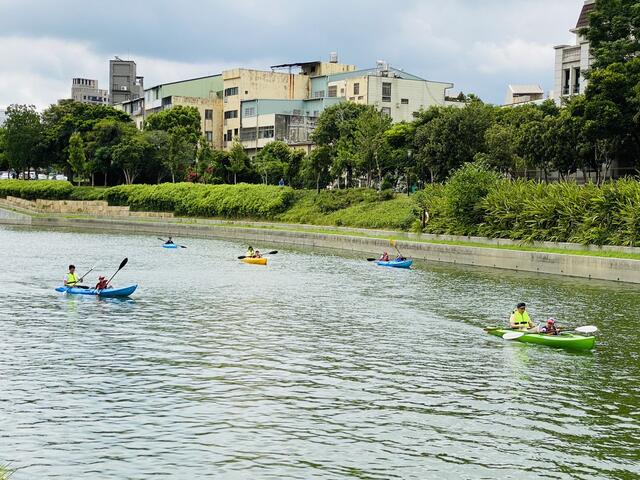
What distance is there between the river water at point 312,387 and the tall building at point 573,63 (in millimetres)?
35799

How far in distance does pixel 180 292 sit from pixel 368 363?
19.4m

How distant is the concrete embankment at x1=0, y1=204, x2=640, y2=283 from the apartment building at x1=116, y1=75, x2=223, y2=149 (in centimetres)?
3536

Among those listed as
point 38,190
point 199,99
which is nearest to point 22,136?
point 38,190

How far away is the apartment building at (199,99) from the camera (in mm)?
135250

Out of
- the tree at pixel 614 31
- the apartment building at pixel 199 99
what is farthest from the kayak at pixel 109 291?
the apartment building at pixel 199 99

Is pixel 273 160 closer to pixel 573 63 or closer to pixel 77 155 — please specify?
pixel 77 155

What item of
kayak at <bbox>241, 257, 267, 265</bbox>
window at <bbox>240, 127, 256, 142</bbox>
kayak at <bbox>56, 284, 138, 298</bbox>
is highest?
window at <bbox>240, 127, 256, 142</bbox>

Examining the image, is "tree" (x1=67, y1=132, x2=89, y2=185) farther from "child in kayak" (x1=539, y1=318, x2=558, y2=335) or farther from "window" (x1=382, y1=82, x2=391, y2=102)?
"child in kayak" (x1=539, y1=318, x2=558, y2=335)

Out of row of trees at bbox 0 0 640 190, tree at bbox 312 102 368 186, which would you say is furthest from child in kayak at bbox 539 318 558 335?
tree at bbox 312 102 368 186

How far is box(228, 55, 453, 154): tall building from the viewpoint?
118562mm

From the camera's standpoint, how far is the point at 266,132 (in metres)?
124

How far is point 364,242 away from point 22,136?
72785 millimetres

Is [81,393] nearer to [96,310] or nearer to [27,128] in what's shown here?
[96,310]

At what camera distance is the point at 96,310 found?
36250 mm
